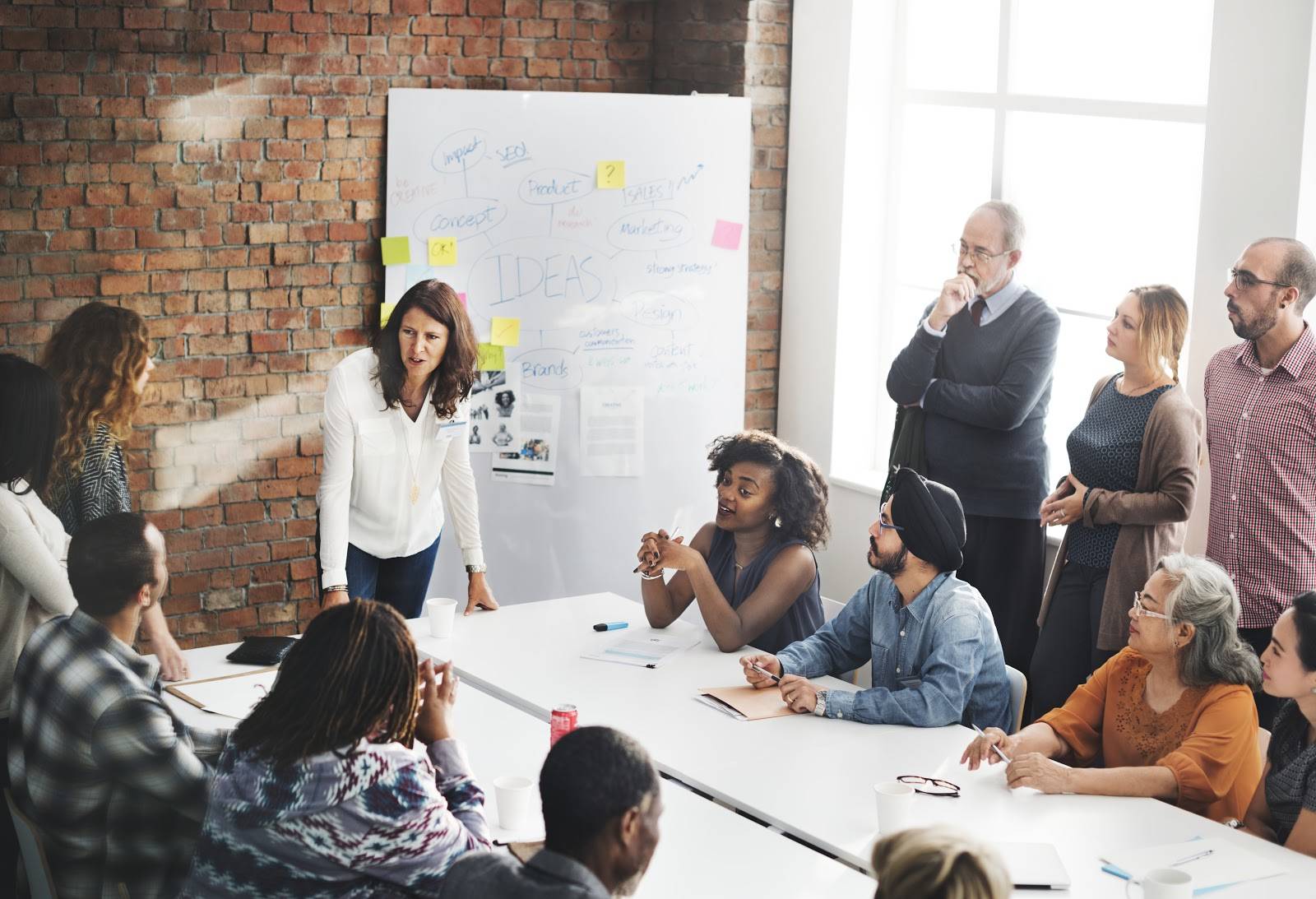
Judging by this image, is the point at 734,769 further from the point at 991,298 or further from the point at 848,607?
the point at 991,298

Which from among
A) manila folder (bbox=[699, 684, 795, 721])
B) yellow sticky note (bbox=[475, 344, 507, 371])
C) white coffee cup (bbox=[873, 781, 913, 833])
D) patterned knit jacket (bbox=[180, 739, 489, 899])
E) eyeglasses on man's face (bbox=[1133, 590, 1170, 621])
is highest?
yellow sticky note (bbox=[475, 344, 507, 371])

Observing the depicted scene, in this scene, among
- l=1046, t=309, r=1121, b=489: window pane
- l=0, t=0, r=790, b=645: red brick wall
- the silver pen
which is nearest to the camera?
the silver pen

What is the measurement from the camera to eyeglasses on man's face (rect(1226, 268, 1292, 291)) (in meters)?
3.88

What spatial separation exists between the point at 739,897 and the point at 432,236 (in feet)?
11.5

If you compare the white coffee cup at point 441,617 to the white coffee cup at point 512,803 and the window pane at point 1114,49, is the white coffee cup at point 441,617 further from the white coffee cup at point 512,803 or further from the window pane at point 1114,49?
the window pane at point 1114,49

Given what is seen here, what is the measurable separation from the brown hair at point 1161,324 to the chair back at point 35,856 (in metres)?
3.15

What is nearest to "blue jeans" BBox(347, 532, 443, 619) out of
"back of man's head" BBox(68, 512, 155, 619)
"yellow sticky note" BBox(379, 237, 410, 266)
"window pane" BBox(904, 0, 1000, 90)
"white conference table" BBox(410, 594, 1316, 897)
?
"white conference table" BBox(410, 594, 1316, 897)

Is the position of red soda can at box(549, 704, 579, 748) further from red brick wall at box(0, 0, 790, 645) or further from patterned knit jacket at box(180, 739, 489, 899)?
red brick wall at box(0, 0, 790, 645)

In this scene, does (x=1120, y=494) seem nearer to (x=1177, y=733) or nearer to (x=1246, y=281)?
(x=1246, y=281)

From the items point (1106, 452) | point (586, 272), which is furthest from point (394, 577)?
point (1106, 452)

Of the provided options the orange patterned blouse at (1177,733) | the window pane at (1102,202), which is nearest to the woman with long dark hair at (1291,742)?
the orange patterned blouse at (1177,733)

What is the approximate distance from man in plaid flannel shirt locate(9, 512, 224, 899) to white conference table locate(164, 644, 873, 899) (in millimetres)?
603

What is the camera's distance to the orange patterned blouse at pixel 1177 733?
3.03 m

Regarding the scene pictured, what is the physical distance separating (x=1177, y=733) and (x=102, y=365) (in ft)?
9.70
